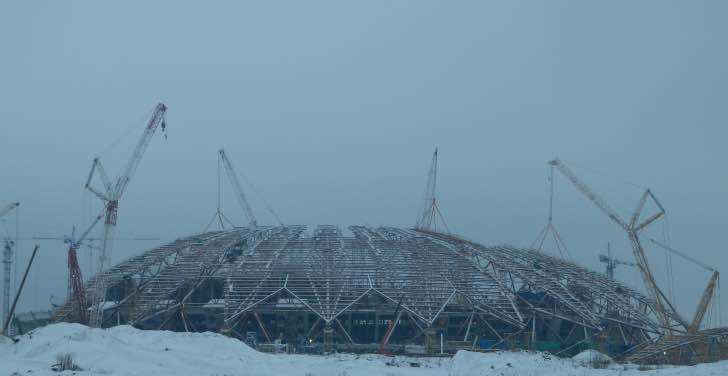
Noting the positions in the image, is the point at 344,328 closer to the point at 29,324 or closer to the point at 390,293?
the point at 390,293

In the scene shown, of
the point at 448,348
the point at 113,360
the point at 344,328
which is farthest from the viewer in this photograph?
the point at 344,328

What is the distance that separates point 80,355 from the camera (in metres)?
32.4

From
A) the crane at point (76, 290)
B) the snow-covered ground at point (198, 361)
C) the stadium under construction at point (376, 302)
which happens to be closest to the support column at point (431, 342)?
the stadium under construction at point (376, 302)

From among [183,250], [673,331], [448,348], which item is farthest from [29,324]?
[673,331]

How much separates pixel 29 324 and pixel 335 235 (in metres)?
27.0

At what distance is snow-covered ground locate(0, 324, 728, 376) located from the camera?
31.5 m

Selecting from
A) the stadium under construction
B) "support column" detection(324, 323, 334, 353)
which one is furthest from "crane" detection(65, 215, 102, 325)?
"support column" detection(324, 323, 334, 353)

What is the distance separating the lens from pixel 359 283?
2403 inches

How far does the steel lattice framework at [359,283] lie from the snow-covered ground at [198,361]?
1704cm

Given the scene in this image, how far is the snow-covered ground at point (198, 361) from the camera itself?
3145 cm

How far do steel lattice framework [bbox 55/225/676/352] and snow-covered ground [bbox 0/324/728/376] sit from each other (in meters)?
17.0

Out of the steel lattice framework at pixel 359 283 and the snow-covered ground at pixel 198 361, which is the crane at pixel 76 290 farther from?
the snow-covered ground at pixel 198 361

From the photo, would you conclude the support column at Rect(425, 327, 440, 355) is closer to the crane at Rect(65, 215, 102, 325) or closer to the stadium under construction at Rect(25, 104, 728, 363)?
the stadium under construction at Rect(25, 104, 728, 363)

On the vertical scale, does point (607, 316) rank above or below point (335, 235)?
below
